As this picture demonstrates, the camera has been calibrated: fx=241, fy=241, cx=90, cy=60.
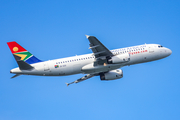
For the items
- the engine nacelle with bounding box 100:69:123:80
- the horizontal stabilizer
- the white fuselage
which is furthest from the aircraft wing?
the horizontal stabilizer

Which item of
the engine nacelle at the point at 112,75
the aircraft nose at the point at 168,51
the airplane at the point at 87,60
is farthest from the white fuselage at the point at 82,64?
the engine nacelle at the point at 112,75

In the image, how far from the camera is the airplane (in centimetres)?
4712

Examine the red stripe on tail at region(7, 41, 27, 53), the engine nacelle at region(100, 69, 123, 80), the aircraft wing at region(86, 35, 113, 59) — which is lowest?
the engine nacelle at region(100, 69, 123, 80)

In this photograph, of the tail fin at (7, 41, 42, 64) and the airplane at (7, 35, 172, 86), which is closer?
the airplane at (7, 35, 172, 86)

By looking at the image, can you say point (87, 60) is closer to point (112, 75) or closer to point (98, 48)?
point (98, 48)

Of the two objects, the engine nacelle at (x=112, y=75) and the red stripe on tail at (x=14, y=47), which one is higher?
the red stripe on tail at (x=14, y=47)

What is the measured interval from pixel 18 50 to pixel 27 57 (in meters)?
2.30

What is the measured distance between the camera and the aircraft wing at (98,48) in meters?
43.7

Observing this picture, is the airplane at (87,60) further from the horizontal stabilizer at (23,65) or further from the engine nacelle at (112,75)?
the engine nacelle at (112,75)

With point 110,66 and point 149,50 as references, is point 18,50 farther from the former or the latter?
point 149,50

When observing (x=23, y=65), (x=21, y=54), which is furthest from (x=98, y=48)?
(x=21, y=54)

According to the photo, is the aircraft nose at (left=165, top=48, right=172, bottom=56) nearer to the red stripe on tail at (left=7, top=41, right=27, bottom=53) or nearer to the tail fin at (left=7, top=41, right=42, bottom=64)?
the tail fin at (left=7, top=41, right=42, bottom=64)

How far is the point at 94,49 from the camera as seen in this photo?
46219mm

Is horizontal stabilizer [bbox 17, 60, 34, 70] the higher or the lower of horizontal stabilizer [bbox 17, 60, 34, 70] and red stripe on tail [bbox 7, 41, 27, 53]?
the lower
